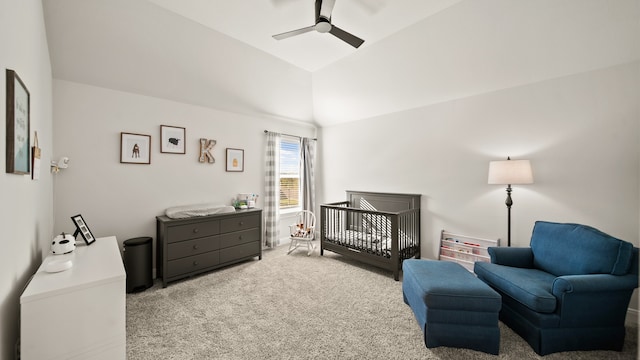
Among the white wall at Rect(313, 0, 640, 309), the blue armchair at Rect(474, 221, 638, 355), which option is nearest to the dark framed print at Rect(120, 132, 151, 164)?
the white wall at Rect(313, 0, 640, 309)

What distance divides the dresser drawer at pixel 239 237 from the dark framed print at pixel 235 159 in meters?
1.10

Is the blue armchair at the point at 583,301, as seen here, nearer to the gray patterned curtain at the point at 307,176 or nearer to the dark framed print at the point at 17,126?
the dark framed print at the point at 17,126

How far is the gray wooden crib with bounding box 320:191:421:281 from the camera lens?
3211mm

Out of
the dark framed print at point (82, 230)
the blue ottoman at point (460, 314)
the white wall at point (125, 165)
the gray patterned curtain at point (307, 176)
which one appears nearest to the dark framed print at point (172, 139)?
the white wall at point (125, 165)

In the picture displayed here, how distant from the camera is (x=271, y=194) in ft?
14.6

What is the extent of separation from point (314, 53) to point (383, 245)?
9.30 ft

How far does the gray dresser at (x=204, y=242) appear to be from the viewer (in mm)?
2936

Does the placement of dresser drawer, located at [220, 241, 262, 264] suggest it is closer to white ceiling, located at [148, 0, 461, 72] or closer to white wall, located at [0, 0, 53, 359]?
white wall, located at [0, 0, 53, 359]

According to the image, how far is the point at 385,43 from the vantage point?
10.00 feet

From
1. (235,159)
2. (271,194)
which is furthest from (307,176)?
(235,159)

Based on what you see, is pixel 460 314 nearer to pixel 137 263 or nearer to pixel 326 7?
pixel 326 7

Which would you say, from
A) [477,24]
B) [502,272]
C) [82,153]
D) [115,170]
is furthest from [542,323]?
[82,153]

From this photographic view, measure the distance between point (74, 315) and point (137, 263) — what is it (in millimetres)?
1697

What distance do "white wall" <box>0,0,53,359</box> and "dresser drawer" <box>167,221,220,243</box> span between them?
1151mm
